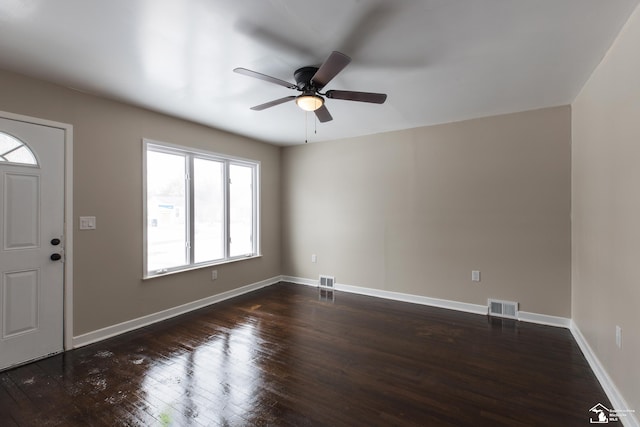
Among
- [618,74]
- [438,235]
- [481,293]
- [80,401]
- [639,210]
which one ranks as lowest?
[80,401]

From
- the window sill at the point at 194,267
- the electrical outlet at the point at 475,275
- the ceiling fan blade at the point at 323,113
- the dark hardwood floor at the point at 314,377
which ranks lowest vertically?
the dark hardwood floor at the point at 314,377

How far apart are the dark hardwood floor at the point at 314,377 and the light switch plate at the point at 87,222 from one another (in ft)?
3.86

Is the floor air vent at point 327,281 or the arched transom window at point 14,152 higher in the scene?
the arched transom window at point 14,152

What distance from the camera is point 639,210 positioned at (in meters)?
1.67

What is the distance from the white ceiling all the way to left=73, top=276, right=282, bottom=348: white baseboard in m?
2.44

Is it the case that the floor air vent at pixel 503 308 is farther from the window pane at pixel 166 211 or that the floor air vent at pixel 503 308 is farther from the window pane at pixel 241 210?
the window pane at pixel 166 211

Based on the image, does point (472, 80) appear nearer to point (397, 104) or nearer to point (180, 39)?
point (397, 104)

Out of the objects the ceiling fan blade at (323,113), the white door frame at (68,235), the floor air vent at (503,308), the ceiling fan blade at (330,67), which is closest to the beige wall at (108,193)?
the white door frame at (68,235)

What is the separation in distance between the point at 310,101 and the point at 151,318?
3087 millimetres

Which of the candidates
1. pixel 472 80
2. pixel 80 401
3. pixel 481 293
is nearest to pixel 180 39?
pixel 472 80

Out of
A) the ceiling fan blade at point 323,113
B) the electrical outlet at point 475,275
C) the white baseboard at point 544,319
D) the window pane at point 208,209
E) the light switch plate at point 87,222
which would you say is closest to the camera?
the ceiling fan blade at point 323,113

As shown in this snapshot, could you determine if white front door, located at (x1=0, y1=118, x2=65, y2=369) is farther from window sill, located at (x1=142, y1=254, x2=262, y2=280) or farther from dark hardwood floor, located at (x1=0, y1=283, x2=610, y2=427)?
window sill, located at (x1=142, y1=254, x2=262, y2=280)

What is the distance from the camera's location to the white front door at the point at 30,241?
2451mm

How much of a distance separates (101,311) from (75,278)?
0.44m
